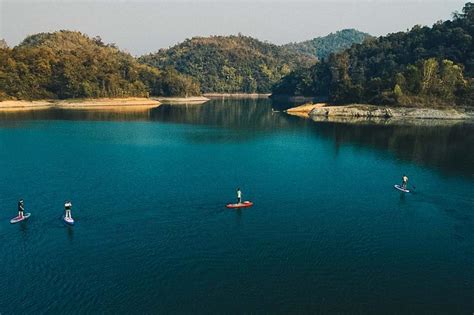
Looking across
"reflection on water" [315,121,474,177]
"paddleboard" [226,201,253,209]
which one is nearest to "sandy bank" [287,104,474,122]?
"reflection on water" [315,121,474,177]

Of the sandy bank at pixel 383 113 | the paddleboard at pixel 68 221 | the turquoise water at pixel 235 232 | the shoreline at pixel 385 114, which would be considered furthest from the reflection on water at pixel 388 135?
the paddleboard at pixel 68 221

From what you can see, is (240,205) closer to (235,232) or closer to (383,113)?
(235,232)

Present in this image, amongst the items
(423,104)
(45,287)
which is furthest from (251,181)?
(423,104)

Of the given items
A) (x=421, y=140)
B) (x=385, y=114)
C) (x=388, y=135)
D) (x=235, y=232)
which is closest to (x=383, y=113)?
(x=385, y=114)

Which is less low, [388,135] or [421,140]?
[388,135]

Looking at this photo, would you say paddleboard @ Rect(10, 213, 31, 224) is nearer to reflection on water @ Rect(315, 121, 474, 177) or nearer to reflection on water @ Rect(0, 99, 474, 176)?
reflection on water @ Rect(0, 99, 474, 176)

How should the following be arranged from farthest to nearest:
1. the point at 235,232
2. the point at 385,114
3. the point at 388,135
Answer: the point at 385,114 → the point at 388,135 → the point at 235,232

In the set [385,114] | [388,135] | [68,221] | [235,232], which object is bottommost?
[235,232]
